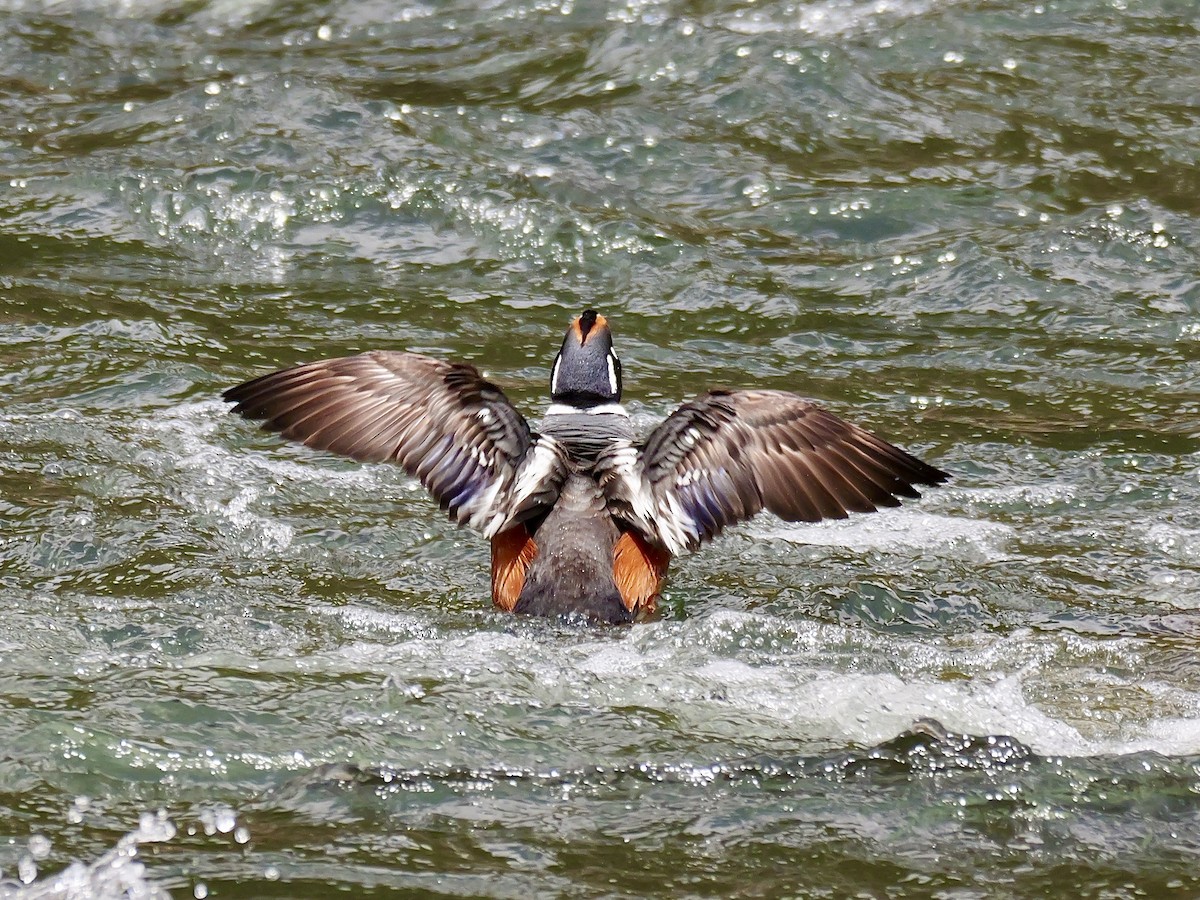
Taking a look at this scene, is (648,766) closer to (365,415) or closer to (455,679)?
(455,679)

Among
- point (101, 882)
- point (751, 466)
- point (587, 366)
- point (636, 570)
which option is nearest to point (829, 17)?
point (587, 366)

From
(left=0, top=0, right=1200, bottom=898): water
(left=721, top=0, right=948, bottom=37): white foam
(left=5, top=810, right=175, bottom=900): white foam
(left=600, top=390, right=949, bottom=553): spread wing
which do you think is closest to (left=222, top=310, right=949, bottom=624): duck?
(left=600, top=390, right=949, bottom=553): spread wing

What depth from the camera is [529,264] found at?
10180 millimetres

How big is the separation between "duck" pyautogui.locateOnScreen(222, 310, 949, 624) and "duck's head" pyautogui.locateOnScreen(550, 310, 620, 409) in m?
0.79

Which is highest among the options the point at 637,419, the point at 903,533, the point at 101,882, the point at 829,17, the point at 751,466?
the point at 829,17

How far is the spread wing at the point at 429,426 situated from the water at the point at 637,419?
1.67ft

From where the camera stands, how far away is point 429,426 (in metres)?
6.67

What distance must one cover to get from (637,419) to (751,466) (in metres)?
2.10

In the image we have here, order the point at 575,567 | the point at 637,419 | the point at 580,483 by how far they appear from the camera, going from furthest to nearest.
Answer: the point at 637,419
the point at 580,483
the point at 575,567

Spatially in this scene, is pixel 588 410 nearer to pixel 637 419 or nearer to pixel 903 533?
pixel 637 419

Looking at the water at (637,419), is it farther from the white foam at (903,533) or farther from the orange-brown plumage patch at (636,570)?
the orange-brown plumage patch at (636,570)

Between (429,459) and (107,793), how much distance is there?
2.12 meters

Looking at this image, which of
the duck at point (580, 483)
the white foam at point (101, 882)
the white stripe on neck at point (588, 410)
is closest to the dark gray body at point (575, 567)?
the duck at point (580, 483)

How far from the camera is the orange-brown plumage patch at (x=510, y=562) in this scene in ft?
22.2
